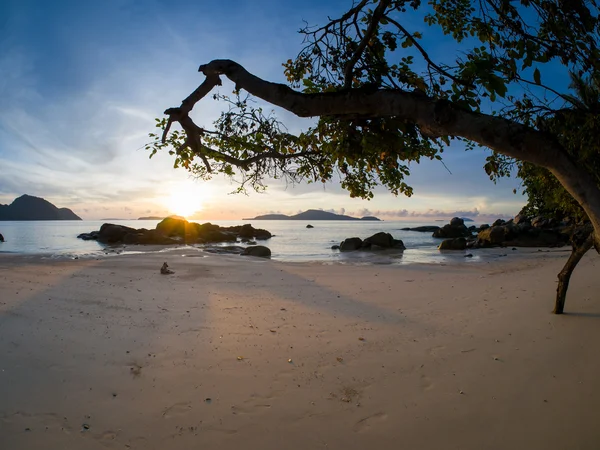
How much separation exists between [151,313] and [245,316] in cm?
211

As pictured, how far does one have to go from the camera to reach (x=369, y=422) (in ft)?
12.6

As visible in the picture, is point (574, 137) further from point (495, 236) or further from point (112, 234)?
point (112, 234)

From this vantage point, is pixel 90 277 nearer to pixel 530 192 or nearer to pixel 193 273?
pixel 193 273

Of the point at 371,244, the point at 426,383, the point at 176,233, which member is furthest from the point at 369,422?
the point at 176,233

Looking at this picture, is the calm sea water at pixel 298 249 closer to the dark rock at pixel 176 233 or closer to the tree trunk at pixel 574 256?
the dark rock at pixel 176 233

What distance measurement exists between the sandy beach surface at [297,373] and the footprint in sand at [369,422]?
2cm

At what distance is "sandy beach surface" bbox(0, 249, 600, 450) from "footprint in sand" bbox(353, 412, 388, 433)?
19mm

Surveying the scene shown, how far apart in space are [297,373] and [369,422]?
4.67 feet

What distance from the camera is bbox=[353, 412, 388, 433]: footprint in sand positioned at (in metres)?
3.72

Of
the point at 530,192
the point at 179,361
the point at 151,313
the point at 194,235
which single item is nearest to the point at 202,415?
the point at 179,361

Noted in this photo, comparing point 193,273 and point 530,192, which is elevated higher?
point 530,192

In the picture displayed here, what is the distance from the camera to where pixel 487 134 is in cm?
322

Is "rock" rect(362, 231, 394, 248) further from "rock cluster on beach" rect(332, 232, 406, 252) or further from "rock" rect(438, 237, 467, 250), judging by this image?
"rock" rect(438, 237, 467, 250)

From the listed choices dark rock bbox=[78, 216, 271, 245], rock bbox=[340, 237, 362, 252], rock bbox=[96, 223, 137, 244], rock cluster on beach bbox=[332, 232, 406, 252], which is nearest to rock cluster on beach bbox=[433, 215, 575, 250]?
rock cluster on beach bbox=[332, 232, 406, 252]
